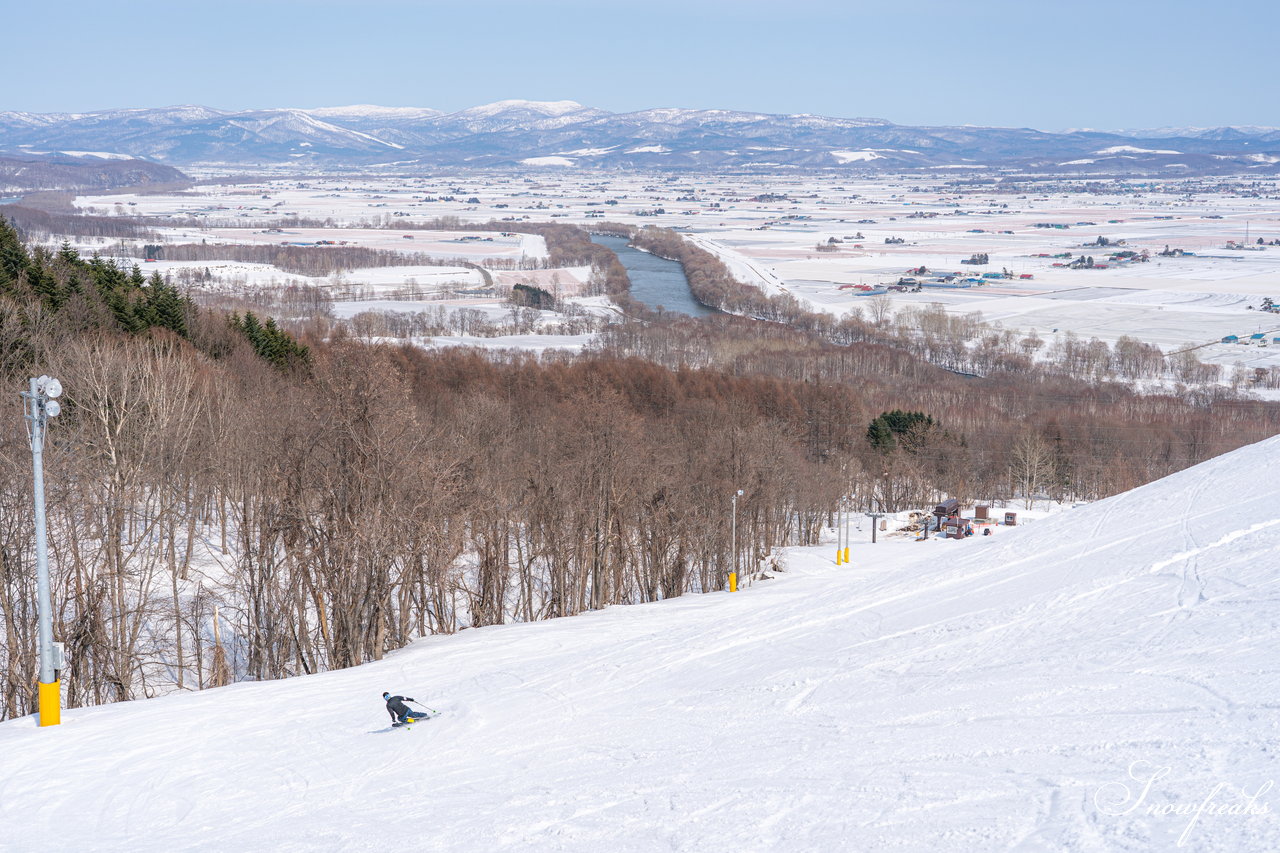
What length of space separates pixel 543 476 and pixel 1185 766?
22.5m

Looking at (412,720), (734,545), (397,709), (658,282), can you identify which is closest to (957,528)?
(734,545)

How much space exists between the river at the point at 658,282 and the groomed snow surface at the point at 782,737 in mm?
92572

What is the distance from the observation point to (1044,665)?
41.8 ft

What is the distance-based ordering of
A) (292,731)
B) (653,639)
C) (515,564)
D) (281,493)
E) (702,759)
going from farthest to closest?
(515,564)
(281,493)
(653,639)
(292,731)
(702,759)

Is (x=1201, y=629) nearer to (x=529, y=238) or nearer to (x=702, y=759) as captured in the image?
(x=702, y=759)

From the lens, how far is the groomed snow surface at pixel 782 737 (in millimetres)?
8719

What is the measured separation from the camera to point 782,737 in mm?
11344

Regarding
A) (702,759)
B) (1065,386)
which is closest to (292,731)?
(702,759)

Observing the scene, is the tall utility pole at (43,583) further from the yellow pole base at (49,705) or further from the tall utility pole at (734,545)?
the tall utility pole at (734,545)

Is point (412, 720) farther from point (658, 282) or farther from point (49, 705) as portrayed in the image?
point (658, 282)

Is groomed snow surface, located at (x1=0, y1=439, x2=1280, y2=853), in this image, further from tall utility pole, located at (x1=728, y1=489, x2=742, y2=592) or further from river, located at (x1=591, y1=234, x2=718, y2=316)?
river, located at (x1=591, y1=234, x2=718, y2=316)

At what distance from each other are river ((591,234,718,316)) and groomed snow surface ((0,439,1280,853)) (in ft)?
304

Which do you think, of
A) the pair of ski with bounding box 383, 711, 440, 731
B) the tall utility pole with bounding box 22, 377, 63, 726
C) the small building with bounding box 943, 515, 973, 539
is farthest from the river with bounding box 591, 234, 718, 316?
the pair of ski with bounding box 383, 711, 440, 731

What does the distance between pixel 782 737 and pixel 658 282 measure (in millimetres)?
125298
